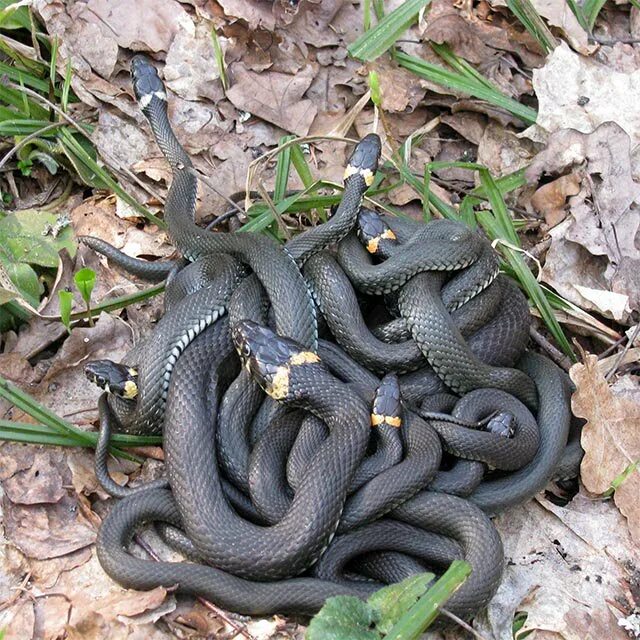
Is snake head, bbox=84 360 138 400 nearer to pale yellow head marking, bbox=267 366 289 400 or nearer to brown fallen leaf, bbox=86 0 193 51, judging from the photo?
pale yellow head marking, bbox=267 366 289 400

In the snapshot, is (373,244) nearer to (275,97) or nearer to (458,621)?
(275,97)

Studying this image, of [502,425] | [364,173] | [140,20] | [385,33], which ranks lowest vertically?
[502,425]

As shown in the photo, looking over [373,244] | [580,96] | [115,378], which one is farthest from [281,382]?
[580,96]

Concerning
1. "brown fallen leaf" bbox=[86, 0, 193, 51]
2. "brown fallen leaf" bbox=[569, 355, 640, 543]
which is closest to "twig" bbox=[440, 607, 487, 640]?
"brown fallen leaf" bbox=[569, 355, 640, 543]

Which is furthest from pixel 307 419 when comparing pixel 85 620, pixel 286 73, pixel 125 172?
pixel 286 73

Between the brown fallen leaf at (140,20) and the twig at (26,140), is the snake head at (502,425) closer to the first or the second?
the twig at (26,140)

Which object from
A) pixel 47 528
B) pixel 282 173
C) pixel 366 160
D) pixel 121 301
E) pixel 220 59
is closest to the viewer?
pixel 47 528
